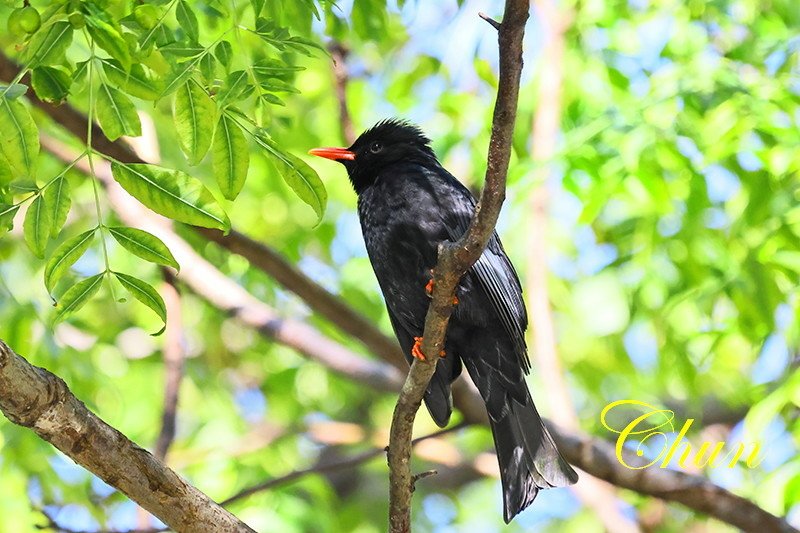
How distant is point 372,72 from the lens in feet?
25.9

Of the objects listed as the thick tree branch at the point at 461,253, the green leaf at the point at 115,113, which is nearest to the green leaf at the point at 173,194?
the green leaf at the point at 115,113

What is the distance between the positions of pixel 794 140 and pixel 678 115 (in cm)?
56

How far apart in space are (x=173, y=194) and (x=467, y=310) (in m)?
1.94

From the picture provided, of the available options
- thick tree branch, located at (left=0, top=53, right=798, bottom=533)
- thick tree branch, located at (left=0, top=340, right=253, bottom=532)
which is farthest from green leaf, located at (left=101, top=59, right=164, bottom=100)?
thick tree branch, located at (left=0, top=53, right=798, bottom=533)

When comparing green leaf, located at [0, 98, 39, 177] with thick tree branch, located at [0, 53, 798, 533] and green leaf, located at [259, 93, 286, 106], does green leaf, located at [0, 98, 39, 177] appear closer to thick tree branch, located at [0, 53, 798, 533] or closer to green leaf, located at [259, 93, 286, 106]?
green leaf, located at [259, 93, 286, 106]

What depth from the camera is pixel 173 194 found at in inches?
101

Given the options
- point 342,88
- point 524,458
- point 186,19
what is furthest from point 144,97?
point 342,88

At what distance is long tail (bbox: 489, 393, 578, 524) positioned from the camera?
4.07 m

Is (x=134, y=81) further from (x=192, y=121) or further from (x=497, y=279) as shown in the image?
(x=497, y=279)

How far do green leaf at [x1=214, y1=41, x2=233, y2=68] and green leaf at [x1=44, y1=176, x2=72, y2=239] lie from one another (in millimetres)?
559

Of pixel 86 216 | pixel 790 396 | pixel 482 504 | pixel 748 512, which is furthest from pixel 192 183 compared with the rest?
pixel 482 504

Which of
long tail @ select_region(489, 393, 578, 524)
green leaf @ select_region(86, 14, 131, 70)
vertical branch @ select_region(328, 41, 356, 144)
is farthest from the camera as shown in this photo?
vertical branch @ select_region(328, 41, 356, 144)

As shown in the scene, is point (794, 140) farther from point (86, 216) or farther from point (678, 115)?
point (86, 216)

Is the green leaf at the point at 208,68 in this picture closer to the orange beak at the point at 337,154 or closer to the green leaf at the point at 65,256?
the green leaf at the point at 65,256
